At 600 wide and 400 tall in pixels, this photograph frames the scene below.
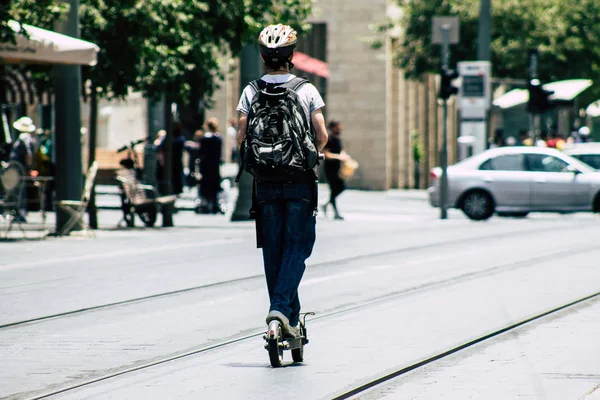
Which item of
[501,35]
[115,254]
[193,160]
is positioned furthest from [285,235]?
[501,35]

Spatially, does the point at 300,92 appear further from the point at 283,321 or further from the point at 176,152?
the point at 176,152

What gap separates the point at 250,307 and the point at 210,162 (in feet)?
48.5

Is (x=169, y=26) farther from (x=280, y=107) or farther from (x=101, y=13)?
(x=280, y=107)

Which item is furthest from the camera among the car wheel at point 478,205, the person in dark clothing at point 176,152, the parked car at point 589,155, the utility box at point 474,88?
the parked car at point 589,155

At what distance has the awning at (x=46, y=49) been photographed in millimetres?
15961

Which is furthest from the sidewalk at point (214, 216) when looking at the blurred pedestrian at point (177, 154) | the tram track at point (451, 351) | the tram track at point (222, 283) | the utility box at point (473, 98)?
the tram track at point (451, 351)

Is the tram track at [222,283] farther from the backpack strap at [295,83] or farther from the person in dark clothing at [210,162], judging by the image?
the person in dark clothing at [210,162]

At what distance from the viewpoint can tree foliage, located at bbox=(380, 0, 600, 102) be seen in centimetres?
3694

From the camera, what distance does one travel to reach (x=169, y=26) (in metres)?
20.3

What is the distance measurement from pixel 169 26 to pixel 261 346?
1277 cm

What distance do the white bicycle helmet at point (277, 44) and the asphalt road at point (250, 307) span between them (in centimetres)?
167

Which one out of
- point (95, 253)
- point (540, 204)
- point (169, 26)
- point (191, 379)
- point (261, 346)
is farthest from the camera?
point (540, 204)

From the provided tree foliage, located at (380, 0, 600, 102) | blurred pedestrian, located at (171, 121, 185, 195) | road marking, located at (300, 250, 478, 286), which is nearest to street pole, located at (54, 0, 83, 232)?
road marking, located at (300, 250, 478, 286)

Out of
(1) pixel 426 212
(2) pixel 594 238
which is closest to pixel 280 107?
(2) pixel 594 238
